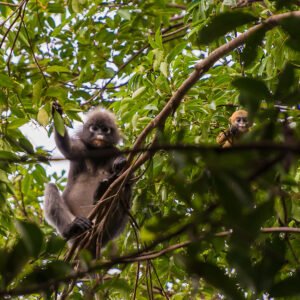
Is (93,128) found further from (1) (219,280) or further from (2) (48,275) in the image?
(1) (219,280)

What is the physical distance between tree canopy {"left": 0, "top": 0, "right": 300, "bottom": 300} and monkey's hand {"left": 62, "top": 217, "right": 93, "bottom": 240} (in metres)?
0.31

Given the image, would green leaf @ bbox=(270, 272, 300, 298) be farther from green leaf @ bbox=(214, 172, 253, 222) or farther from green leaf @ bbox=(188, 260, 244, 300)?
green leaf @ bbox=(214, 172, 253, 222)

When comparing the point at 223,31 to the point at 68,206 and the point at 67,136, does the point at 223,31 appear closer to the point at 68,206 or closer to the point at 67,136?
the point at 67,136

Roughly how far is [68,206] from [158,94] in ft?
8.73

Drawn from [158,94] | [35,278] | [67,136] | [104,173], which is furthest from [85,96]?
[35,278]

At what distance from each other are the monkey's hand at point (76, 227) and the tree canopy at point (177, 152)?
0.31m

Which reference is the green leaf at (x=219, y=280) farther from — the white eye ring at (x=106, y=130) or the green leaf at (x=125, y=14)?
the white eye ring at (x=106, y=130)

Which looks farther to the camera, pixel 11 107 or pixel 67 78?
pixel 67 78

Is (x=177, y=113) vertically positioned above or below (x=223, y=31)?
above

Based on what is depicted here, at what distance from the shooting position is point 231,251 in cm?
153

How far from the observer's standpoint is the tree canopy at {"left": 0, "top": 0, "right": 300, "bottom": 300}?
4.78 feet

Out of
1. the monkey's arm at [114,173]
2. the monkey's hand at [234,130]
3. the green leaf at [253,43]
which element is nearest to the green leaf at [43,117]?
the monkey's hand at [234,130]

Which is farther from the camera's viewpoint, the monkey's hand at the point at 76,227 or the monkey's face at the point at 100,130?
the monkey's face at the point at 100,130

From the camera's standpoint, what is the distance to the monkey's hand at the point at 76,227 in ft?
18.5
